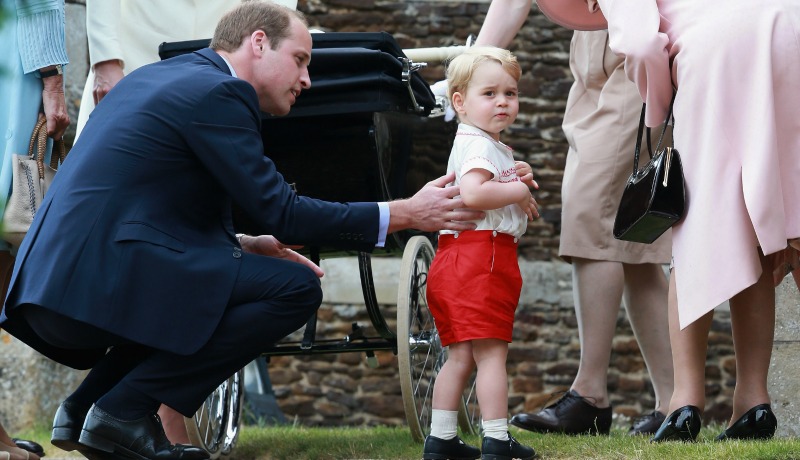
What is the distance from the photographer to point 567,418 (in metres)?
3.90

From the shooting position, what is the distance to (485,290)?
316 cm

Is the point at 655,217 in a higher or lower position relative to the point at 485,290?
higher

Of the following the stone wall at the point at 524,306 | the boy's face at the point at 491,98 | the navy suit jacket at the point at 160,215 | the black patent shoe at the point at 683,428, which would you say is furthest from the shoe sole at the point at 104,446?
the stone wall at the point at 524,306

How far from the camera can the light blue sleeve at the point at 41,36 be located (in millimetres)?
3729

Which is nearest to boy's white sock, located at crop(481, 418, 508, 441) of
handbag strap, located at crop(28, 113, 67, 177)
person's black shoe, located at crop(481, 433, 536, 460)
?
person's black shoe, located at crop(481, 433, 536, 460)

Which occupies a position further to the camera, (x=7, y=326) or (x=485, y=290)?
(x=485, y=290)

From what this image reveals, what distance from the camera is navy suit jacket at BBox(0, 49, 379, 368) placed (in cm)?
269

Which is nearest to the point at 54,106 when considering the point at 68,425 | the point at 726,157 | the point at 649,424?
the point at 68,425

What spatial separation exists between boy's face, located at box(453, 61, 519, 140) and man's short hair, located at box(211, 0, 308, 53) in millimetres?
550

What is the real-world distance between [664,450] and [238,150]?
4.51 ft

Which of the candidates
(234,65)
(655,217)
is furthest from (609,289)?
(234,65)

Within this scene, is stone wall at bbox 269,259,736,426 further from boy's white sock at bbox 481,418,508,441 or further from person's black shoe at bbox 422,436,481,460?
boy's white sock at bbox 481,418,508,441

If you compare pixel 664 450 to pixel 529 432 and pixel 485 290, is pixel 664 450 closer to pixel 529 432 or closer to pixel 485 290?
pixel 485 290

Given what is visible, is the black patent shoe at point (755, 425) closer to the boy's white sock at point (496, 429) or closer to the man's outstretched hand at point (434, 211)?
the boy's white sock at point (496, 429)
